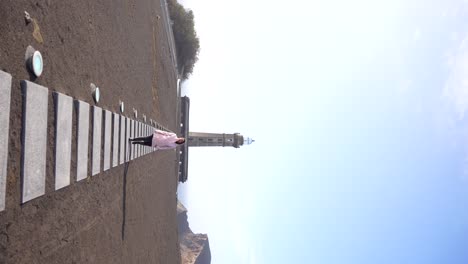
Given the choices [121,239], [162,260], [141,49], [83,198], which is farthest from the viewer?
[162,260]

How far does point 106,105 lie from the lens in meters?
8.96

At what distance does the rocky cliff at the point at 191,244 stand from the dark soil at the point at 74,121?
5045 cm

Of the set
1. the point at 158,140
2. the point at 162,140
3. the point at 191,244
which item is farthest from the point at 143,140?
the point at 191,244

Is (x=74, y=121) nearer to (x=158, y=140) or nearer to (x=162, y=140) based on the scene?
(x=158, y=140)

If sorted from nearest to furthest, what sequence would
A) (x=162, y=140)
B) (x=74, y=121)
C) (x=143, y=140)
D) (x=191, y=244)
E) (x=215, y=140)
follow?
(x=74, y=121) → (x=143, y=140) → (x=162, y=140) → (x=215, y=140) → (x=191, y=244)

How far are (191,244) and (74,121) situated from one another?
64857 millimetres

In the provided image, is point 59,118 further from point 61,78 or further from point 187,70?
point 187,70

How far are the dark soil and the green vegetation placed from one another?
867 inches

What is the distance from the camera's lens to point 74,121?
657cm

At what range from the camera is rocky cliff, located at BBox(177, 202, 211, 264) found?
64.0m

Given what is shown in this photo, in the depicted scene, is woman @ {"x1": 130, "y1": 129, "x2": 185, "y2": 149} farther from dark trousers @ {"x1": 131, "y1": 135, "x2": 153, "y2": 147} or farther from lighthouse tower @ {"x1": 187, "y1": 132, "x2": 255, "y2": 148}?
lighthouse tower @ {"x1": 187, "y1": 132, "x2": 255, "y2": 148}

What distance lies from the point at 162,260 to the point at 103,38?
1311cm

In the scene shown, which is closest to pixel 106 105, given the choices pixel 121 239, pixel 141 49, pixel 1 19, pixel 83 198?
pixel 83 198

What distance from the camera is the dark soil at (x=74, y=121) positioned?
4727 mm
